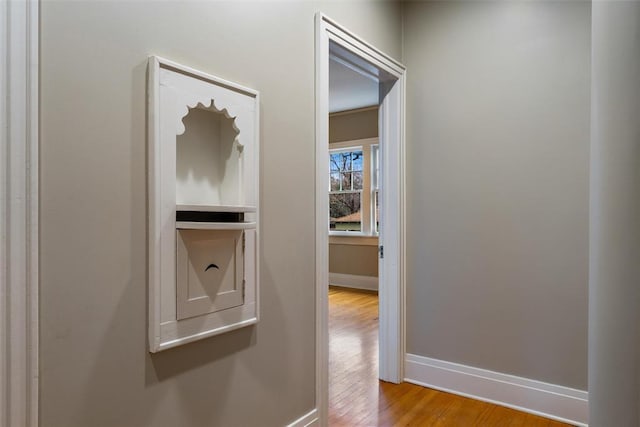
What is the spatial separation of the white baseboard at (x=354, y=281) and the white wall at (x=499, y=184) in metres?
3.38

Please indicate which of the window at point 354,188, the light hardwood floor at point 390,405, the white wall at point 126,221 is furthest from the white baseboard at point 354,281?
the white wall at point 126,221

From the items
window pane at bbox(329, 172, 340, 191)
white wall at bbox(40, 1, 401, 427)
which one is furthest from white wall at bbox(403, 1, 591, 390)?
window pane at bbox(329, 172, 340, 191)

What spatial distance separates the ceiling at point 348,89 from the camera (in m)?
4.43

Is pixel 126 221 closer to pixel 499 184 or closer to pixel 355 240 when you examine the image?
pixel 499 184

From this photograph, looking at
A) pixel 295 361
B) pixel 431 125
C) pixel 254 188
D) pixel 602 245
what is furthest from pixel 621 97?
pixel 431 125

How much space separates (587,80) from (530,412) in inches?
72.8

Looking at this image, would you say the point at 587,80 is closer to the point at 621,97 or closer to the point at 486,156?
the point at 486,156

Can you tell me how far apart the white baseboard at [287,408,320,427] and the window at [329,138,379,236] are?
4.23 meters

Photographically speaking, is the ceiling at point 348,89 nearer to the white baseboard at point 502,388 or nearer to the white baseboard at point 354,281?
the white baseboard at point 354,281

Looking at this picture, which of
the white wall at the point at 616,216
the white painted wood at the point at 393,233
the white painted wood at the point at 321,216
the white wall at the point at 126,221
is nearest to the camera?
the white wall at the point at 616,216

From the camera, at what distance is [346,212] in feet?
21.4

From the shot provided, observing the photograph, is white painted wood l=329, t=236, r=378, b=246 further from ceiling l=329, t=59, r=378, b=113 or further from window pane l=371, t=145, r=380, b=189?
ceiling l=329, t=59, r=378, b=113

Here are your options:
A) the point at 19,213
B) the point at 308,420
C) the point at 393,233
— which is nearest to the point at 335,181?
the point at 393,233

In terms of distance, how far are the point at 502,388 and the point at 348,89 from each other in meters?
3.72
